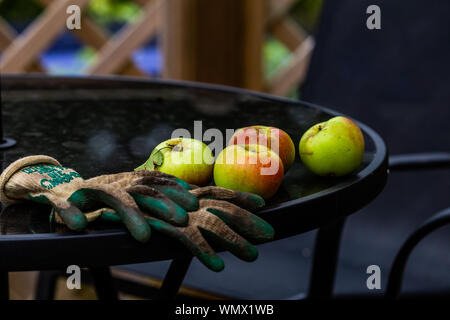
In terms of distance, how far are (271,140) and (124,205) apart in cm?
16

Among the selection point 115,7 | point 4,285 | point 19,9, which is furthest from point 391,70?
point 19,9

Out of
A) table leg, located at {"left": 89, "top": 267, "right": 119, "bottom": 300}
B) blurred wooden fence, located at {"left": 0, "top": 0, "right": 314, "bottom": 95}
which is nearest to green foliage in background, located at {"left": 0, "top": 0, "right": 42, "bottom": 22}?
blurred wooden fence, located at {"left": 0, "top": 0, "right": 314, "bottom": 95}

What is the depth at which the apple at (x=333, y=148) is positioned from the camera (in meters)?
0.53

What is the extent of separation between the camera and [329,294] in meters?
0.82

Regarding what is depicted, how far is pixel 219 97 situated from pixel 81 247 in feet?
1.75

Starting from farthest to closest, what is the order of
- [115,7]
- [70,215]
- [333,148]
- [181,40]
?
[115,7] → [181,40] → [333,148] → [70,215]

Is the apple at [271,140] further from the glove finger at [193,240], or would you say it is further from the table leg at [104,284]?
the table leg at [104,284]

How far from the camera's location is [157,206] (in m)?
0.42

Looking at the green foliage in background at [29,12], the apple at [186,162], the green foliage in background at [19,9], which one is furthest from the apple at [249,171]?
the green foliage in background at [19,9]

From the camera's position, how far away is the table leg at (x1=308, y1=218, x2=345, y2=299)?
821 mm

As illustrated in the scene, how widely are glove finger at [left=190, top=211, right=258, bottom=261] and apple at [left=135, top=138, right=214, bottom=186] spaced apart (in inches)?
2.8

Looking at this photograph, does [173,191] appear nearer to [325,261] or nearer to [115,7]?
[325,261]
